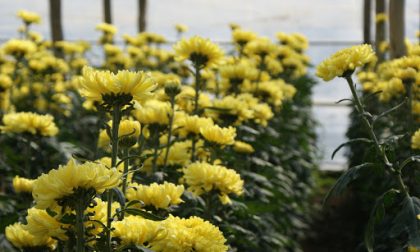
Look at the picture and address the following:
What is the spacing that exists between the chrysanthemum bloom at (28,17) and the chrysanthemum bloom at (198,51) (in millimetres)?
2858

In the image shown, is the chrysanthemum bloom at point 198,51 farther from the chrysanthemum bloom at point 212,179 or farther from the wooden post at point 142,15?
the wooden post at point 142,15

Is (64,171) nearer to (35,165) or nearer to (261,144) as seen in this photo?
(261,144)

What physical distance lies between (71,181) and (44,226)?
7.0 inches

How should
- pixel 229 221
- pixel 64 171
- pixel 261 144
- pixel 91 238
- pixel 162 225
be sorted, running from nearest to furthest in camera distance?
pixel 64 171 → pixel 91 238 → pixel 162 225 → pixel 229 221 → pixel 261 144

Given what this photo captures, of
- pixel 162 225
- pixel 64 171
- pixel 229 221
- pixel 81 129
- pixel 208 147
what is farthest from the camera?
pixel 81 129

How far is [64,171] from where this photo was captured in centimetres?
136

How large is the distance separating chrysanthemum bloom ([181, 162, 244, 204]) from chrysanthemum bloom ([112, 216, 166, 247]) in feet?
2.21

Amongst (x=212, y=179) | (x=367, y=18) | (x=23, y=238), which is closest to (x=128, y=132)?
(x=212, y=179)

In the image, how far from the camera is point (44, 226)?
1.47 m

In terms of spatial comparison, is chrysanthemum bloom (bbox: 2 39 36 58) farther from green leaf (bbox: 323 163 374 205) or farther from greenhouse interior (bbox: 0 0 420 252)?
green leaf (bbox: 323 163 374 205)

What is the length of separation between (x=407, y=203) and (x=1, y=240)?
1395 millimetres

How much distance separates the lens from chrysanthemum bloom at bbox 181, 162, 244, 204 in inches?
86.4

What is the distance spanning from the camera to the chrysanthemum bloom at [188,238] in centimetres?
154

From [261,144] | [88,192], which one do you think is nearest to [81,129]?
[261,144]
